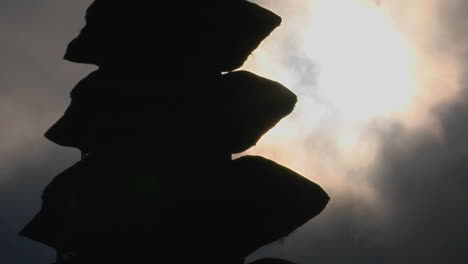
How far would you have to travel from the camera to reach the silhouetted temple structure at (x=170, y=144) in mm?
7926

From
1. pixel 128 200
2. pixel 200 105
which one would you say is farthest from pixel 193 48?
pixel 128 200

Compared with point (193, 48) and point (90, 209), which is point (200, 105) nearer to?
point (193, 48)

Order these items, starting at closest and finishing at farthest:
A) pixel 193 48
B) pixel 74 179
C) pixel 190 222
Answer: pixel 190 222, pixel 74 179, pixel 193 48

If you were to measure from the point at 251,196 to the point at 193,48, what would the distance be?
2531 millimetres

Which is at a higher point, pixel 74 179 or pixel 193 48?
pixel 193 48

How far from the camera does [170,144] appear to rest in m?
8.36

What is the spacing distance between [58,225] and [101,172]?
4.70 feet

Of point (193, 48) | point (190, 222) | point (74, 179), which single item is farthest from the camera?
point (193, 48)

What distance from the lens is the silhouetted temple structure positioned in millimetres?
7926

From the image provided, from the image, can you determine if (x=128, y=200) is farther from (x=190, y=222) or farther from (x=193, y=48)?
(x=193, y=48)

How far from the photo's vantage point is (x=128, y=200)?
26.3 ft

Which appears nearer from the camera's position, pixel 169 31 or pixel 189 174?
pixel 189 174

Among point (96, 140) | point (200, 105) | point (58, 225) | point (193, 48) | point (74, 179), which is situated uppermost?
point (193, 48)

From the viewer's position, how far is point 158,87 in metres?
8.75
